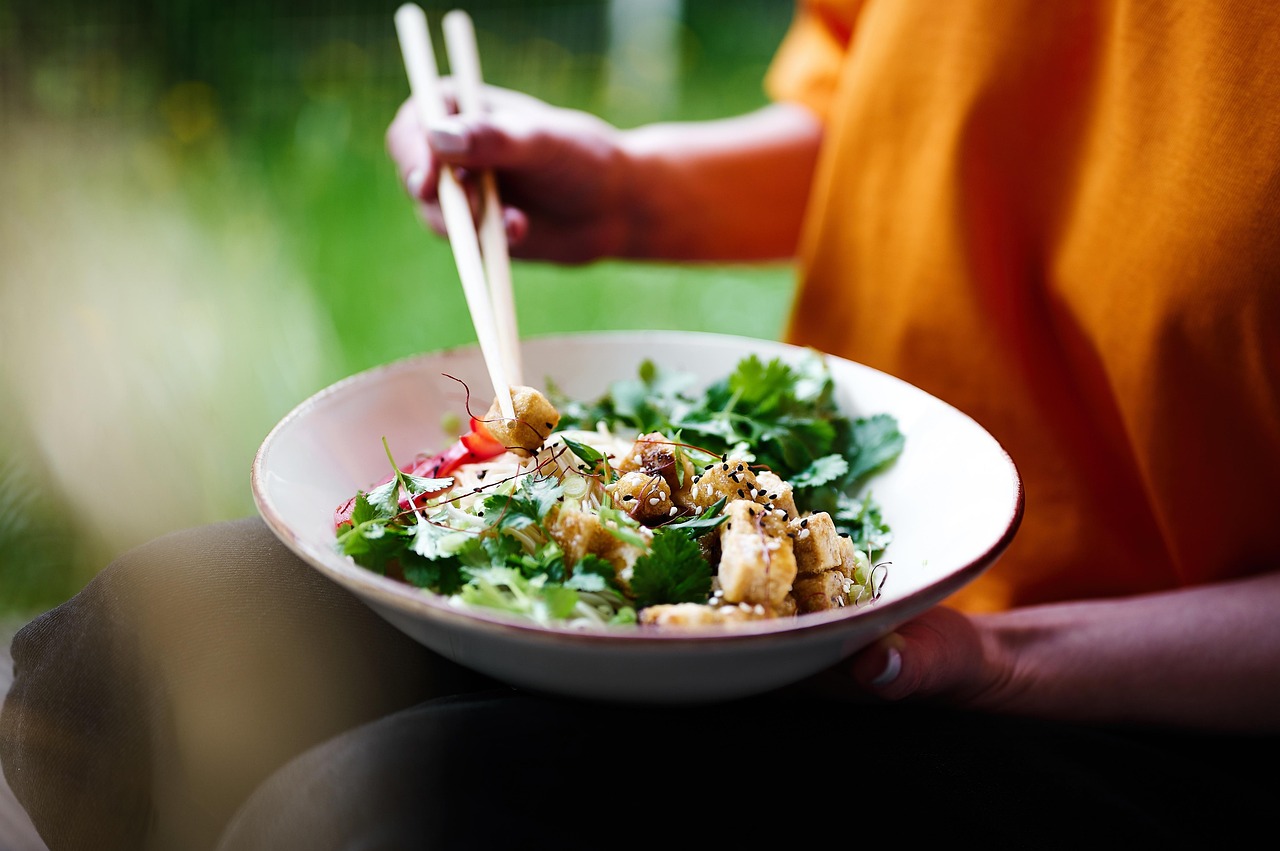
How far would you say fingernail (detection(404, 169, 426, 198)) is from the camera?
4.02 ft

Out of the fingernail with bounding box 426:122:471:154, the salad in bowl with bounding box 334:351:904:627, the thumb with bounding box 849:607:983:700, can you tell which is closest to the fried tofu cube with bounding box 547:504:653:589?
the salad in bowl with bounding box 334:351:904:627

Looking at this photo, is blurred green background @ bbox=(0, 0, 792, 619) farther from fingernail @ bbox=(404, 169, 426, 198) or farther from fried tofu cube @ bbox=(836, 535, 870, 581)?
fried tofu cube @ bbox=(836, 535, 870, 581)

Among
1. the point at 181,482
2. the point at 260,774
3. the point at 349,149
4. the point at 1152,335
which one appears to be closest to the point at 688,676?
the point at 260,774

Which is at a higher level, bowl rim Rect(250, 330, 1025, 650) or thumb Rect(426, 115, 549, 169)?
thumb Rect(426, 115, 549, 169)

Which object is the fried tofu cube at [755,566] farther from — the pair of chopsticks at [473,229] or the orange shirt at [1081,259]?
the orange shirt at [1081,259]

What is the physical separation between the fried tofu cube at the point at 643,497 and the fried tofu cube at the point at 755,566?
9cm

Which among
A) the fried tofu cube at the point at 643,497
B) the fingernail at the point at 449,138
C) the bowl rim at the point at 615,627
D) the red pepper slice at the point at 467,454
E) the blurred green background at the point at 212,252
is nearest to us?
the bowl rim at the point at 615,627

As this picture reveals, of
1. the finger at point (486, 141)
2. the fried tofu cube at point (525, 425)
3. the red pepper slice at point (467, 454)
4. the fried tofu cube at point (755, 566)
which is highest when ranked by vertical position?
the finger at point (486, 141)

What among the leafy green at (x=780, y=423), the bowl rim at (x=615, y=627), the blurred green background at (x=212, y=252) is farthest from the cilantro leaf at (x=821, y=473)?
the blurred green background at (x=212, y=252)

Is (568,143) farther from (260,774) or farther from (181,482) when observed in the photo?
(181,482)

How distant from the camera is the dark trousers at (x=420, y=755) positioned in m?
0.74

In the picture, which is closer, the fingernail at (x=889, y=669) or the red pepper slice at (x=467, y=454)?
the fingernail at (x=889, y=669)

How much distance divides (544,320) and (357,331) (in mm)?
529

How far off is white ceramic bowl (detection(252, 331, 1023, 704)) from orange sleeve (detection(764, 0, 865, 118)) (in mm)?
607
